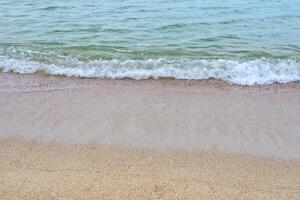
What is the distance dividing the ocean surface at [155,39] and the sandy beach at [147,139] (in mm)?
549

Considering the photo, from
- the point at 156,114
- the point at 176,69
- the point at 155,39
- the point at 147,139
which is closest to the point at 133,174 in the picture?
the point at 147,139

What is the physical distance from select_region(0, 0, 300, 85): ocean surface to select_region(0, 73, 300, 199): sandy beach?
1.80 ft

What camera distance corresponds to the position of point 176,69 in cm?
757

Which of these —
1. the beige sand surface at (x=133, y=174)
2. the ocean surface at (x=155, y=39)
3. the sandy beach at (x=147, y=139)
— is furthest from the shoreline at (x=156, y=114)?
the ocean surface at (x=155, y=39)

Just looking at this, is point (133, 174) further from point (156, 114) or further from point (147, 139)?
point (156, 114)

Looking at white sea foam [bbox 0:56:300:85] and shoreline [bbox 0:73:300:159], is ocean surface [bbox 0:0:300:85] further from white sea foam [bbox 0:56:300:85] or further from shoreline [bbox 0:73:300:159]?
shoreline [bbox 0:73:300:159]

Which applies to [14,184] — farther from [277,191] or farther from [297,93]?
[297,93]

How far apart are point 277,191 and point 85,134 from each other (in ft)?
7.57

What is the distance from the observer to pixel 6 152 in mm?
5051

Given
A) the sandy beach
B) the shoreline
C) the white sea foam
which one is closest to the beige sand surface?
the sandy beach

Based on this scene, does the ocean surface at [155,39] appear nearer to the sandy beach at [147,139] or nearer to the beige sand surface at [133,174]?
the sandy beach at [147,139]

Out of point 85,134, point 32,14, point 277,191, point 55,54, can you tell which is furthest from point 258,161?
point 32,14

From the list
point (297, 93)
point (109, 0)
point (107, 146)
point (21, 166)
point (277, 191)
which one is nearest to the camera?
point (277, 191)

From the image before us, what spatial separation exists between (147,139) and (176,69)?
2.45 m
